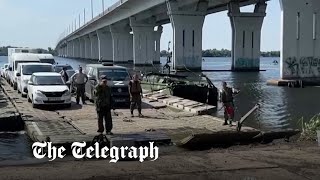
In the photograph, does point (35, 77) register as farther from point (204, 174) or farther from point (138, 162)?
point (204, 174)

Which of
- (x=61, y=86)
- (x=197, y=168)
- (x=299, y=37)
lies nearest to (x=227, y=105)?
(x=197, y=168)

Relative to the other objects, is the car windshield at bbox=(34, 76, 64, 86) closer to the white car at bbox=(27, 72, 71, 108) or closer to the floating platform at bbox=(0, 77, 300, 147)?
the white car at bbox=(27, 72, 71, 108)

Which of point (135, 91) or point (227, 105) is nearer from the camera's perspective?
point (227, 105)

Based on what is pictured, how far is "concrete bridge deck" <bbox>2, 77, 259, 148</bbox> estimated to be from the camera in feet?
45.5

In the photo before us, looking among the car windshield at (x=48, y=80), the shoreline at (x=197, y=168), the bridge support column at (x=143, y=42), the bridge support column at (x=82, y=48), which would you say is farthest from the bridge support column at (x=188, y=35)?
the bridge support column at (x=82, y=48)

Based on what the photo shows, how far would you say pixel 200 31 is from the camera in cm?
7356

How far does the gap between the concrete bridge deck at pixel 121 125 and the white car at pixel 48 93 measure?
1.69 ft

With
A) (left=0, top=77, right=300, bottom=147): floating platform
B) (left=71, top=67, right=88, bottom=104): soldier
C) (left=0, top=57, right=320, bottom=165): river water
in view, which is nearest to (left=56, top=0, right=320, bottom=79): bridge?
(left=0, top=57, right=320, bottom=165): river water

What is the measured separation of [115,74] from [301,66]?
1127 inches

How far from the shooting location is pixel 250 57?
81438mm

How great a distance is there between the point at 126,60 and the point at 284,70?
70534mm

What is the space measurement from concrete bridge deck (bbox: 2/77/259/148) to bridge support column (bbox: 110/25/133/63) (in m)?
92.2

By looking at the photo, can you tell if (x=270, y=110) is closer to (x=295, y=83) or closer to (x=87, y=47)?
(x=295, y=83)

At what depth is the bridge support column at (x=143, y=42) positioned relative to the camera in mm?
97062
